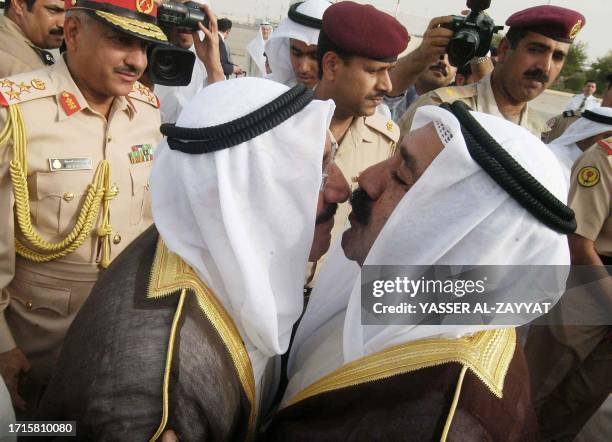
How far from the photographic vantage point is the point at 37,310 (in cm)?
218

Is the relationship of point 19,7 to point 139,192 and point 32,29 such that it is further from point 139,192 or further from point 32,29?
point 139,192

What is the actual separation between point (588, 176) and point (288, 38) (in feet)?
8.40

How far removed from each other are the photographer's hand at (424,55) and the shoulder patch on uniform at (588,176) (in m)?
1.20

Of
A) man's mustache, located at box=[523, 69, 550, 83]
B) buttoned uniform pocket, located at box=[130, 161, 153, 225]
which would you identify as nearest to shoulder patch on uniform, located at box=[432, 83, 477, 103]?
man's mustache, located at box=[523, 69, 550, 83]

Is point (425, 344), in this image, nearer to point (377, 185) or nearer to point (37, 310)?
point (377, 185)

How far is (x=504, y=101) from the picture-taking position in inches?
130

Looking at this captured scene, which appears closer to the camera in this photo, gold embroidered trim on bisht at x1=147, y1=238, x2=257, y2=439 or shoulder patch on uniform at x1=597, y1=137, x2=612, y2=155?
gold embroidered trim on bisht at x1=147, y1=238, x2=257, y2=439

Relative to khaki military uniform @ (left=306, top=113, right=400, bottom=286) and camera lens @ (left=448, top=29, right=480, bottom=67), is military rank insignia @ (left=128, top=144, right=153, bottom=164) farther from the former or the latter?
camera lens @ (left=448, top=29, right=480, bottom=67)

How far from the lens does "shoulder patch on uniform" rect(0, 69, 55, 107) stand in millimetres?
2008

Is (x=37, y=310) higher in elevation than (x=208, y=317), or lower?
lower

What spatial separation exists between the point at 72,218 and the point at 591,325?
10.3ft

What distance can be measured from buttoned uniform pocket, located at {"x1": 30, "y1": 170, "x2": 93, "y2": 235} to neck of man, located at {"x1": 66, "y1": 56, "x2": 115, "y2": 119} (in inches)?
13.7

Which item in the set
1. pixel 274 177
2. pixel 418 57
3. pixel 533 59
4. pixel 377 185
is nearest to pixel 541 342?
pixel 533 59

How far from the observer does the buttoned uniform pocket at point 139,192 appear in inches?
92.7
